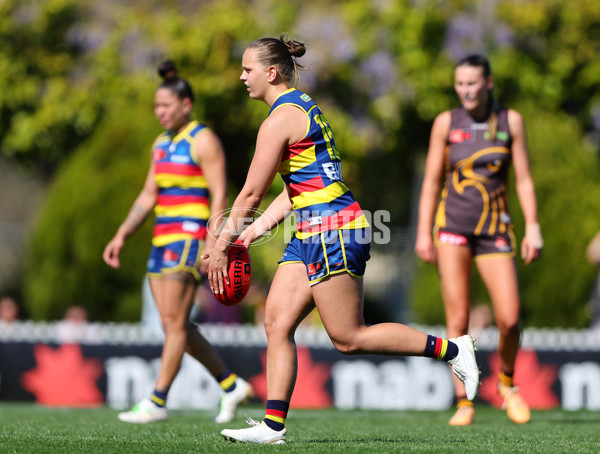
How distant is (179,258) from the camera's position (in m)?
6.52

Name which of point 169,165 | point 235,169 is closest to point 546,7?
point 235,169

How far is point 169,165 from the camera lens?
6.67 m

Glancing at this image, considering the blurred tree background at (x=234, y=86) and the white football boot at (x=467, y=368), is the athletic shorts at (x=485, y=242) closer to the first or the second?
the white football boot at (x=467, y=368)

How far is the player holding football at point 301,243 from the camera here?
4656 mm

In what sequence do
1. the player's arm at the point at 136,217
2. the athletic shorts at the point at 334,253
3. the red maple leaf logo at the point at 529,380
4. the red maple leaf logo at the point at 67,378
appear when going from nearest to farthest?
the athletic shorts at the point at 334,253 < the player's arm at the point at 136,217 < the red maple leaf logo at the point at 529,380 < the red maple leaf logo at the point at 67,378

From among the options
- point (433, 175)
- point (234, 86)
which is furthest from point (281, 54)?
point (234, 86)

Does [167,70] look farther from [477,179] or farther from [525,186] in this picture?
[525,186]

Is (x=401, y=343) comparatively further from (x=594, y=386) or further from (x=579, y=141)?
(x=579, y=141)

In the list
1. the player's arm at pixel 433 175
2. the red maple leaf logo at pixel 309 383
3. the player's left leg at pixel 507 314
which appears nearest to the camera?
the player's left leg at pixel 507 314

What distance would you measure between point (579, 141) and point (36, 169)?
375 inches

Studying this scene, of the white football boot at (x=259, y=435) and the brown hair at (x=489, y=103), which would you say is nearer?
the white football boot at (x=259, y=435)

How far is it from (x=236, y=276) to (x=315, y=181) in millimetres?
593

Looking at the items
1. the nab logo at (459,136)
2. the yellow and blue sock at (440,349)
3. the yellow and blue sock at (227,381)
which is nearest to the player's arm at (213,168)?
the yellow and blue sock at (227,381)

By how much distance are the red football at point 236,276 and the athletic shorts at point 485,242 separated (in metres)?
2.12
